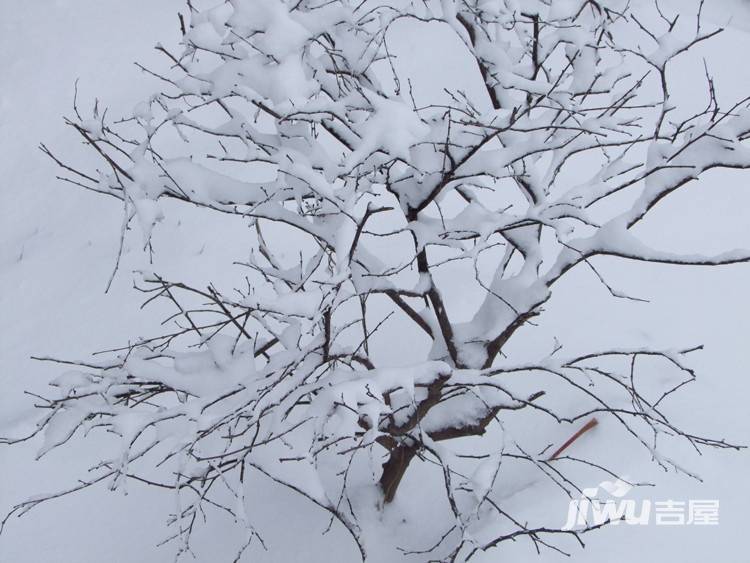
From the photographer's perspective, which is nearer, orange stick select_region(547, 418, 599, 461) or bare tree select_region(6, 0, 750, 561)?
bare tree select_region(6, 0, 750, 561)

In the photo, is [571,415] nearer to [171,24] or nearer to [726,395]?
[726,395]

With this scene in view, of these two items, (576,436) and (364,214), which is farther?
(576,436)

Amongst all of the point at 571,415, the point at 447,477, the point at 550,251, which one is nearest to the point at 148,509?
the point at 447,477

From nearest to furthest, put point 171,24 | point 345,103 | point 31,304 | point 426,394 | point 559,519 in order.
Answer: point 345,103, point 426,394, point 559,519, point 31,304, point 171,24

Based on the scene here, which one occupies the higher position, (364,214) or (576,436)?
(364,214)

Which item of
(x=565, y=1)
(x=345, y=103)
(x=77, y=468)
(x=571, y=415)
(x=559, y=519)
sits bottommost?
(x=559, y=519)

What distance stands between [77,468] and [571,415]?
288cm

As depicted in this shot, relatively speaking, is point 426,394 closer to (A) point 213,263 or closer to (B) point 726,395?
(B) point 726,395

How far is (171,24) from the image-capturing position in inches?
298

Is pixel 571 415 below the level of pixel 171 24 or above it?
below

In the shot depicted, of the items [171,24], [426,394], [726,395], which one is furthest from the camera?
[171,24]

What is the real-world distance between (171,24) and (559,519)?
258 inches

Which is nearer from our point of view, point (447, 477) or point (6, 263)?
point (447, 477)

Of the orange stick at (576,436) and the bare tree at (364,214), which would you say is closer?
the bare tree at (364,214)
